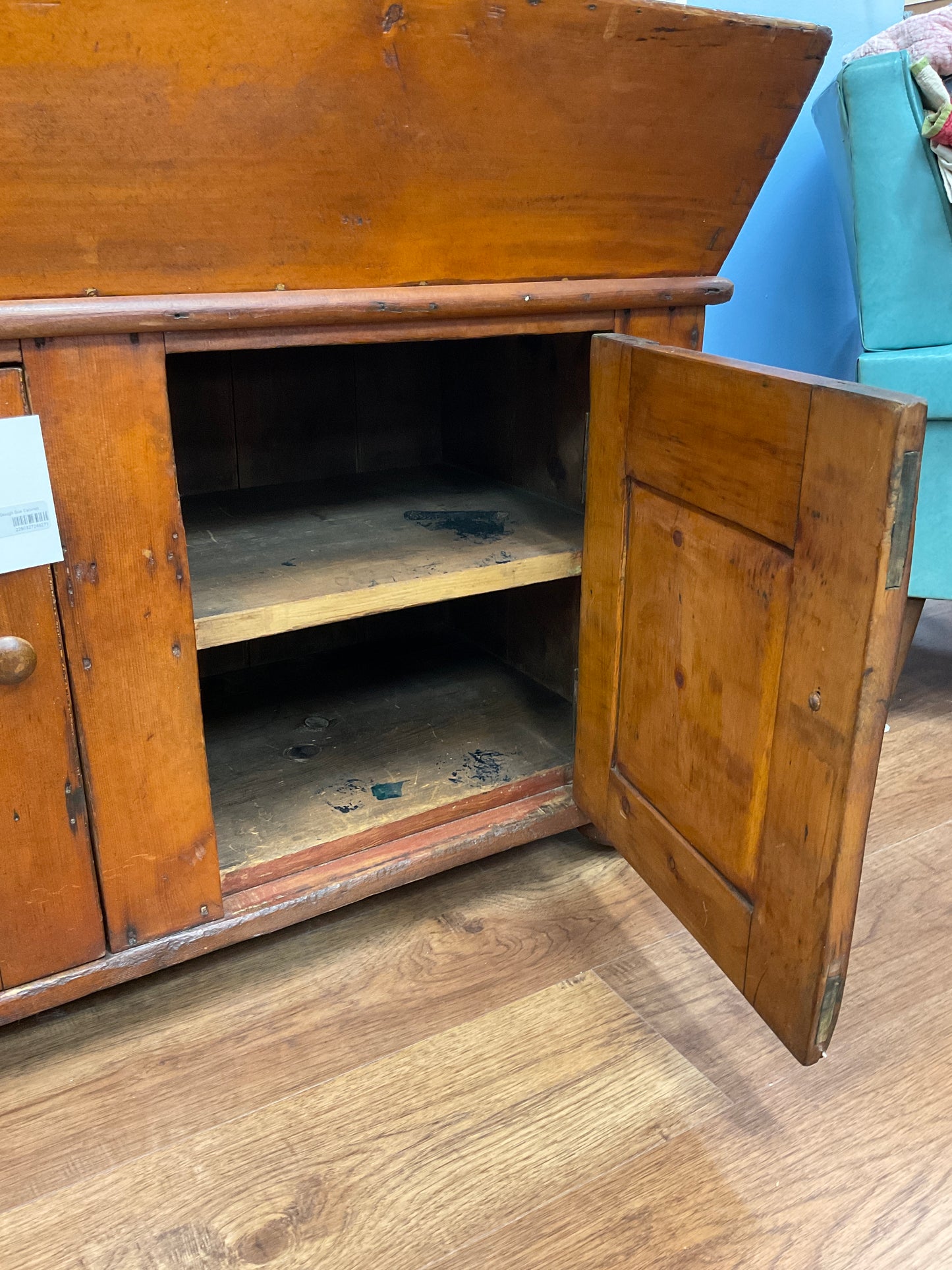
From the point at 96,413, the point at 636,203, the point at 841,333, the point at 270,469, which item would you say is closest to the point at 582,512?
the point at 636,203

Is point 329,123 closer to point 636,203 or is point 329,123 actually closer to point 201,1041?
point 636,203

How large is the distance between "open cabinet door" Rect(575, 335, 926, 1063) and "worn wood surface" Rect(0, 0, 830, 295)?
160mm

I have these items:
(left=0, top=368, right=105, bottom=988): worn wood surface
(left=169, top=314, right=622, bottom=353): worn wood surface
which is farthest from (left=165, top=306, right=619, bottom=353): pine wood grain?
(left=0, top=368, right=105, bottom=988): worn wood surface

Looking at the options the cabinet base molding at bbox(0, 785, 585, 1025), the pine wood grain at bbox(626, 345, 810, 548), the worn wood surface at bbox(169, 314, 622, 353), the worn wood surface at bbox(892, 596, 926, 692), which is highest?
the worn wood surface at bbox(169, 314, 622, 353)

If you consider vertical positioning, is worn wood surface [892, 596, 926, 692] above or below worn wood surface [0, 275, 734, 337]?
below

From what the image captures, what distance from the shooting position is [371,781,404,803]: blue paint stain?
1.14 m

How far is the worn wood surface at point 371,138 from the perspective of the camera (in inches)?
26.8

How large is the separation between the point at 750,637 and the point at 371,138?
1.61 feet

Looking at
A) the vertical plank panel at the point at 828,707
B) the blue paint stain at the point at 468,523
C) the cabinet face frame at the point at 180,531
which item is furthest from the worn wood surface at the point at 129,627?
the vertical plank panel at the point at 828,707

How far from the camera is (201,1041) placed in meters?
0.96

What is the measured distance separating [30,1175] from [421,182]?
882 mm

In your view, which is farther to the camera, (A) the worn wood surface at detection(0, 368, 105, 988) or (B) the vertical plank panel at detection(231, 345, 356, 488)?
(B) the vertical plank panel at detection(231, 345, 356, 488)

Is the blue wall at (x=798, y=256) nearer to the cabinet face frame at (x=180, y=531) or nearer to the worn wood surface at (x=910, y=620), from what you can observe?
the worn wood surface at (x=910, y=620)

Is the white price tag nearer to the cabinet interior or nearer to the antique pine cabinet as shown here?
the antique pine cabinet
